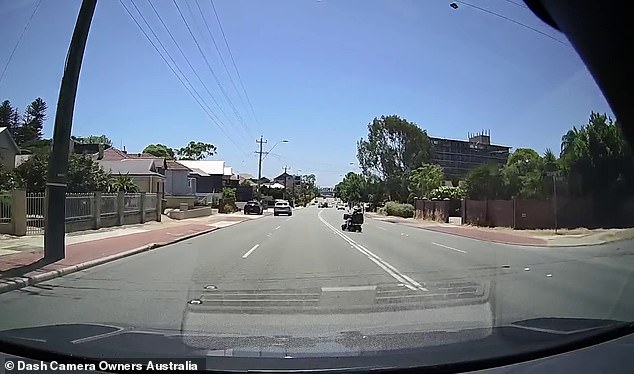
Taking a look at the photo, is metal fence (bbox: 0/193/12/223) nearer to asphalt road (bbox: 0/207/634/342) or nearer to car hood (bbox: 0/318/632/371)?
asphalt road (bbox: 0/207/634/342)

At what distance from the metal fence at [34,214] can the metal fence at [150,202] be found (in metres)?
13.1

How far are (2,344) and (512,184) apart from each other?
75.2ft

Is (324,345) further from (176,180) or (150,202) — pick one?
(176,180)

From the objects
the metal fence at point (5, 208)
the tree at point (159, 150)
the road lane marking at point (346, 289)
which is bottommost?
the road lane marking at point (346, 289)

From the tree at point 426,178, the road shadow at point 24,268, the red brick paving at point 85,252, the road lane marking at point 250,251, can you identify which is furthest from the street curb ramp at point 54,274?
the tree at point 426,178

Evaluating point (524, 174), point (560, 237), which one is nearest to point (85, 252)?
point (560, 237)

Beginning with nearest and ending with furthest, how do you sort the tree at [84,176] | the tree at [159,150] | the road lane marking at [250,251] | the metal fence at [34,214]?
the road lane marking at [250,251] < the metal fence at [34,214] < the tree at [84,176] < the tree at [159,150]

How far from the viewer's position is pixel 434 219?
170 ft

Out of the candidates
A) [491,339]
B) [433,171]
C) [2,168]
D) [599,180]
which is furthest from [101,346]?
[433,171]

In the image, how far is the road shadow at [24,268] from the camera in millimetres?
12094

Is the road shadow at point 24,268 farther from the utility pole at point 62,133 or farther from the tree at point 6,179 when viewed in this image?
the tree at point 6,179

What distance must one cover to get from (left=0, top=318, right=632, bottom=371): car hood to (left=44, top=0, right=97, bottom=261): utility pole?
9.74m

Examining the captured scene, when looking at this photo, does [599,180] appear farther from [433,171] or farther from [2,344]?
[433,171]

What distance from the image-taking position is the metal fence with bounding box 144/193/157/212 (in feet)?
117
